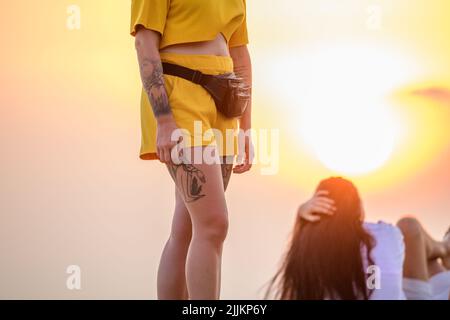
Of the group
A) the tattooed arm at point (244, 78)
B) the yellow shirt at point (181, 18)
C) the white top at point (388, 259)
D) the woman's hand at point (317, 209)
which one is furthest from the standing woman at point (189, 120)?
the white top at point (388, 259)

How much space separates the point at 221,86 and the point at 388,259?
80 cm

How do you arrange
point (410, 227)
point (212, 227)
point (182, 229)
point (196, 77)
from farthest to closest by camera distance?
point (410, 227)
point (182, 229)
point (196, 77)
point (212, 227)

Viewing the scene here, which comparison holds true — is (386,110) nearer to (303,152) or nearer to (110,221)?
(303,152)

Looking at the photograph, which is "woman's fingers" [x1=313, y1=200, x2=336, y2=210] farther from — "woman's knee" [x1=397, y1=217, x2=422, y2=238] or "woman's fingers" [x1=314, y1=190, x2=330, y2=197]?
"woman's knee" [x1=397, y1=217, x2=422, y2=238]

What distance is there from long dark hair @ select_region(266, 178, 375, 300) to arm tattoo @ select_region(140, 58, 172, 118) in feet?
2.22

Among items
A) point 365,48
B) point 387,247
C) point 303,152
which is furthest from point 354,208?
point 365,48

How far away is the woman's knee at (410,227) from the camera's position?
2959 millimetres

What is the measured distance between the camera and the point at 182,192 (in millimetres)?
2443

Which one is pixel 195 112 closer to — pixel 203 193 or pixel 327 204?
pixel 203 193

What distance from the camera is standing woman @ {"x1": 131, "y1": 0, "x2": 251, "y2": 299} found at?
240cm

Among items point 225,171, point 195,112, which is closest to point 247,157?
point 225,171

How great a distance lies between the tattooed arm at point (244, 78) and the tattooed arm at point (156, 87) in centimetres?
41

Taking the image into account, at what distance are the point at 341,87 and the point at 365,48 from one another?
20 cm

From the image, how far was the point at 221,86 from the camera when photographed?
2531mm
